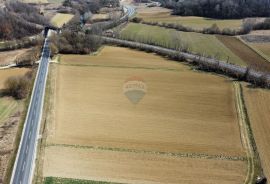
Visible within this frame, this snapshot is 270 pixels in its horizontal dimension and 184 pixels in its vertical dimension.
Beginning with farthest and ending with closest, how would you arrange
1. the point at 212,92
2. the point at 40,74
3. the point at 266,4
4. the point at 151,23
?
the point at 266,4 → the point at 151,23 → the point at 40,74 → the point at 212,92

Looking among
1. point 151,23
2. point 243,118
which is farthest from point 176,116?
point 151,23

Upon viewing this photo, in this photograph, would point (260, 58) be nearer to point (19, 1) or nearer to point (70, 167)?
point (70, 167)

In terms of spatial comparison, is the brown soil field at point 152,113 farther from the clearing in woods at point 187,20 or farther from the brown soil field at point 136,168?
the clearing in woods at point 187,20

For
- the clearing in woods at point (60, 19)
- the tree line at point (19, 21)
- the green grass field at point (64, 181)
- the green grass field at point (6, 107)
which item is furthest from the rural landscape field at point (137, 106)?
the clearing in woods at point (60, 19)

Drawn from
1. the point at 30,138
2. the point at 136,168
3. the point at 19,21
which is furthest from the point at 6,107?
the point at 19,21
